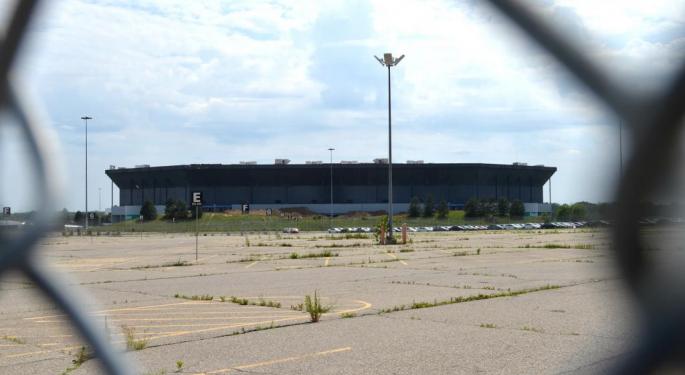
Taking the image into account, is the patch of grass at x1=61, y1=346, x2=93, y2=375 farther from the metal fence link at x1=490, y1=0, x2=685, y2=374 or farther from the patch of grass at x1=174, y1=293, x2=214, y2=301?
the metal fence link at x1=490, y1=0, x2=685, y2=374

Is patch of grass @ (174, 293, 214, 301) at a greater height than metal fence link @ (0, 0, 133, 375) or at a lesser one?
lesser

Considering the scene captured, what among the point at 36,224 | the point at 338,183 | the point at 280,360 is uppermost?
the point at 338,183

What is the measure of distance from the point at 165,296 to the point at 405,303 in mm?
4986

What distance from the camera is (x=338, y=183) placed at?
142875 mm

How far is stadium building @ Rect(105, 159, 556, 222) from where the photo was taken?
141 m

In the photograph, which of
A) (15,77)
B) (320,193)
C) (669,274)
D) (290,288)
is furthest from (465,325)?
(320,193)

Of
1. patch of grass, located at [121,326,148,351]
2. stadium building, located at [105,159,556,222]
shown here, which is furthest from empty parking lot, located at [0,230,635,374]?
stadium building, located at [105,159,556,222]

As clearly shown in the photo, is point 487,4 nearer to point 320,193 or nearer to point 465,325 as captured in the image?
point 465,325

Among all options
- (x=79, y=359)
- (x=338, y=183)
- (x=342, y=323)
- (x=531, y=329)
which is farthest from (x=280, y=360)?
(x=338, y=183)

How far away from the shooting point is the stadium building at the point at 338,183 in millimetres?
141250

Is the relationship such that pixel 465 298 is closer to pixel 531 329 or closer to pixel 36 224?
pixel 531 329

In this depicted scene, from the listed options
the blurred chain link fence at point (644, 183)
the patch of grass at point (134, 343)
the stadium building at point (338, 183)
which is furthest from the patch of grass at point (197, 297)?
the stadium building at point (338, 183)

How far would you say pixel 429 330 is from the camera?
10711 millimetres

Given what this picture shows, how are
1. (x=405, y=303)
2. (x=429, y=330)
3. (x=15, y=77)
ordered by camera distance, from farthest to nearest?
(x=405, y=303) < (x=429, y=330) < (x=15, y=77)
